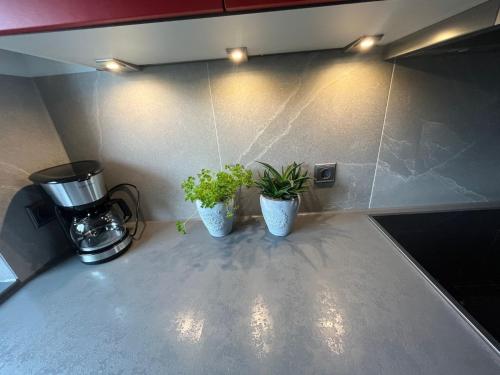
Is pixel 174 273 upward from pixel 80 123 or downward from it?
downward

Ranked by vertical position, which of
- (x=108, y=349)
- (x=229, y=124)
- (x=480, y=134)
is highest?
(x=229, y=124)

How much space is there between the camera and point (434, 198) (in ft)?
2.72

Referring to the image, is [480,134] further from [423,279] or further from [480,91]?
[423,279]

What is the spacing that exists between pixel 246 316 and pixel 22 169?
0.83 meters

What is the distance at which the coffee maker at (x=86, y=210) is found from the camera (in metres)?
0.60

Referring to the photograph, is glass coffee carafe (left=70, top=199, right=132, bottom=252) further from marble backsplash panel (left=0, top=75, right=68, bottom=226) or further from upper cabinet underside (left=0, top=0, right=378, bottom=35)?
upper cabinet underside (left=0, top=0, right=378, bottom=35)

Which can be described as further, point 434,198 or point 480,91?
point 434,198

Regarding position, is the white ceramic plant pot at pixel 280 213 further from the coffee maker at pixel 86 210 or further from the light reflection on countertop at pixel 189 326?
the coffee maker at pixel 86 210

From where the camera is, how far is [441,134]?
0.74 m

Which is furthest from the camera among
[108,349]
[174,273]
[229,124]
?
[229,124]

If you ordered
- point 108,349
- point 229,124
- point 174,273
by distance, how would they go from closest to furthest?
point 108,349 < point 174,273 < point 229,124

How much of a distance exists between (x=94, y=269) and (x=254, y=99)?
2.63 ft

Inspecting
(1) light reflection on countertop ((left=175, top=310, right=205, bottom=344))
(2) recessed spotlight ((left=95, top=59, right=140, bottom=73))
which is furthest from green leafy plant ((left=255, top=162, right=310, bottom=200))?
(2) recessed spotlight ((left=95, top=59, right=140, bottom=73))

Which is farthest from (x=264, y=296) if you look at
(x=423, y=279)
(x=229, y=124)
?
(x=229, y=124)
